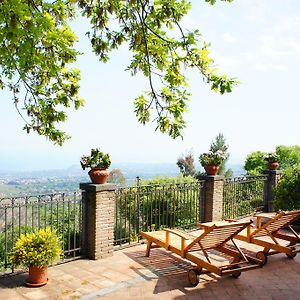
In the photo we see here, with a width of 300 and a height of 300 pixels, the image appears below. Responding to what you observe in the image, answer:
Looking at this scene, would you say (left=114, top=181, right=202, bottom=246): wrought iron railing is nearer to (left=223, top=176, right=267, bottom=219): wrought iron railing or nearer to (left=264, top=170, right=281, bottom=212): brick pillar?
(left=223, top=176, right=267, bottom=219): wrought iron railing

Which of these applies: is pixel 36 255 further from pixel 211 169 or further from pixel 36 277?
pixel 211 169

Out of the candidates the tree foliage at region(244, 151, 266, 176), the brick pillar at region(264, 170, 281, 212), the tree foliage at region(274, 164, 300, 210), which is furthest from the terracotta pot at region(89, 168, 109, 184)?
the tree foliage at region(244, 151, 266, 176)

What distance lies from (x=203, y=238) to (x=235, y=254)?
88cm

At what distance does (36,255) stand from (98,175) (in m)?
2.14

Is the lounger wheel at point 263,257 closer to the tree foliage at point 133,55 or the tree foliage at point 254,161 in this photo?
the tree foliage at point 133,55

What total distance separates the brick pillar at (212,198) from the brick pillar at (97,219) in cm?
371

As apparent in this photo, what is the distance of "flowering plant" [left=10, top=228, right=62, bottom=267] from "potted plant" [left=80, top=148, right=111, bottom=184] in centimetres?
170

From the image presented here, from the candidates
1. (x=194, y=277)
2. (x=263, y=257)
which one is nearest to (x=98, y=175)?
(x=194, y=277)

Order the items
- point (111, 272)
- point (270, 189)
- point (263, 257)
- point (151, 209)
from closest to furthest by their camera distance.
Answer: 1. point (111, 272)
2. point (263, 257)
3. point (151, 209)
4. point (270, 189)

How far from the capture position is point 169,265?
725cm

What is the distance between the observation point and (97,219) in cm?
754

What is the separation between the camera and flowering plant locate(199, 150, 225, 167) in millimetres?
10602

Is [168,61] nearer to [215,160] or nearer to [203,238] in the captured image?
[203,238]

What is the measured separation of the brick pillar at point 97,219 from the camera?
7530 millimetres
